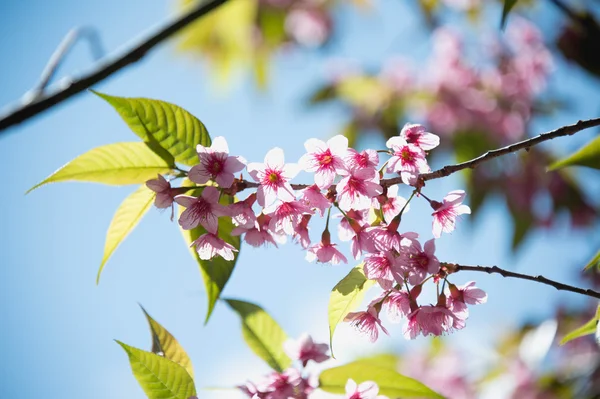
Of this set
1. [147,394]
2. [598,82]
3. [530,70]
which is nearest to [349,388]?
[147,394]

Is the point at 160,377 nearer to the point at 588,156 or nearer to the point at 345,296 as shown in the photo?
the point at 345,296

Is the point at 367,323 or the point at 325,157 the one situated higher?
the point at 325,157

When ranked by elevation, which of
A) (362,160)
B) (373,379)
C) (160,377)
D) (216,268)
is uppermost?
(362,160)

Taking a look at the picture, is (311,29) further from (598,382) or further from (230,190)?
(230,190)

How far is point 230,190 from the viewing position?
972 mm

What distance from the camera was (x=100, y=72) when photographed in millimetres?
1289

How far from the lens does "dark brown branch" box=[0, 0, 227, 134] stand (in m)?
1.18

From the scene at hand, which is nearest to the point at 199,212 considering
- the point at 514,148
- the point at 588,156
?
the point at 514,148

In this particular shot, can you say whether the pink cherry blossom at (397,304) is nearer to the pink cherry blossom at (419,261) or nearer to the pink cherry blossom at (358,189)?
the pink cherry blossom at (419,261)

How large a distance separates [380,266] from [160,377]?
44 centimetres

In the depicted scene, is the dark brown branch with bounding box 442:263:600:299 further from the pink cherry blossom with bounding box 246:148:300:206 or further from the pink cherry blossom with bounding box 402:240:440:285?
the pink cherry blossom with bounding box 246:148:300:206

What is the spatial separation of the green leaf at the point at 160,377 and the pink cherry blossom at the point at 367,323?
1.04 ft

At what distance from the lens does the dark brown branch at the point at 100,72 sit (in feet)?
3.88

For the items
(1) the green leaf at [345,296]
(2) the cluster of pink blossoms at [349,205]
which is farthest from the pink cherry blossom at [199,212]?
(1) the green leaf at [345,296]
